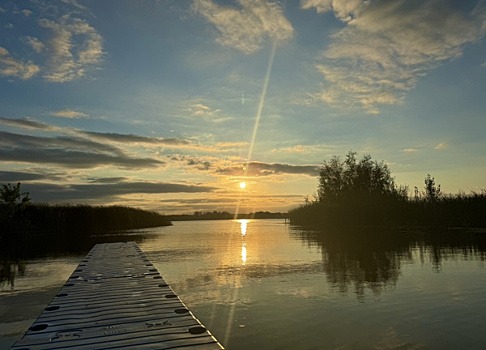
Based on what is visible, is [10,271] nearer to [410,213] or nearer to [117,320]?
[117,320]

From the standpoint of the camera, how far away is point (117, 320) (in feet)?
20.4

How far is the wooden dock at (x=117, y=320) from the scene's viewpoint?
5004 millimetres

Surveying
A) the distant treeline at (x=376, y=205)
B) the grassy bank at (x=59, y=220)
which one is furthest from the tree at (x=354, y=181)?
the grassy bank at (x=59, y=220)

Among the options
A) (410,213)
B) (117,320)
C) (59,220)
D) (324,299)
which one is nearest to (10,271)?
(117,320)

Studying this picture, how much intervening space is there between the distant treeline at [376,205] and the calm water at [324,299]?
67.1 feet

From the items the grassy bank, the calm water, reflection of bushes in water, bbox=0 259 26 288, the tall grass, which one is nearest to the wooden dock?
the calm water

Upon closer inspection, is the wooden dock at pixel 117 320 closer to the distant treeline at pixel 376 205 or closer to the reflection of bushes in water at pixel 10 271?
the reflection of bushes in water at pixel 10 271

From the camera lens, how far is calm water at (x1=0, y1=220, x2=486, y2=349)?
6.59m

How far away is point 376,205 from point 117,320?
44.8 m

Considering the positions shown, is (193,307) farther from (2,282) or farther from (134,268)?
(2,282)

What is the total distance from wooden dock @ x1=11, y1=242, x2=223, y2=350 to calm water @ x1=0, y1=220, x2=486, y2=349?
2.82 ft

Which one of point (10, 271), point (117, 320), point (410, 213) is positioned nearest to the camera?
point (117, 320)

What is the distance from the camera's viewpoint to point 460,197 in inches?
1389

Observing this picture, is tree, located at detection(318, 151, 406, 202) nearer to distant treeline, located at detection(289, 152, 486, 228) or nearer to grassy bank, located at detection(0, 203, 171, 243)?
distant treeline, located at detection(289, 152, 486, 228)
